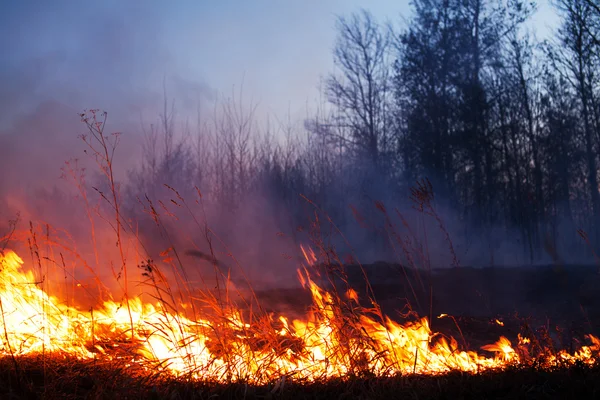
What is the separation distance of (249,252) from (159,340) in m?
15.3

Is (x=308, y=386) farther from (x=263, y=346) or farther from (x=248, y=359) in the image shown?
(x=263, y=346)

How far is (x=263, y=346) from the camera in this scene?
416cm

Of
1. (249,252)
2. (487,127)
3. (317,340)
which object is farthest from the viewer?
(487,127)

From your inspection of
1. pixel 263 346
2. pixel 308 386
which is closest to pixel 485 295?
pixel 263 346

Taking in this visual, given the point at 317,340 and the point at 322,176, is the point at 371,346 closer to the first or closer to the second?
the point at 317,340

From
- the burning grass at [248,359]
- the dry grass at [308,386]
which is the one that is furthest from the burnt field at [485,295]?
the dry grass at [308,386]

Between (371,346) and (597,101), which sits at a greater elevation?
(597,101)

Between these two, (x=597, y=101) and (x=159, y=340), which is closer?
(x=159, y=340)

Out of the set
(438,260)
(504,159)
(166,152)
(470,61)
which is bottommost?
(438,260)

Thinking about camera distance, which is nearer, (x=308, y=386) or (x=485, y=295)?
(x=308, y=386)

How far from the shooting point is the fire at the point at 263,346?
148 inches

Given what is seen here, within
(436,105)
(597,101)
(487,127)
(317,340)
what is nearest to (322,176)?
(436,105)

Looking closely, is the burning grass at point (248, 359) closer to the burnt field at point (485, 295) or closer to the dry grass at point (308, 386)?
the dry grass at point (308, 386)

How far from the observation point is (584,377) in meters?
3.34
